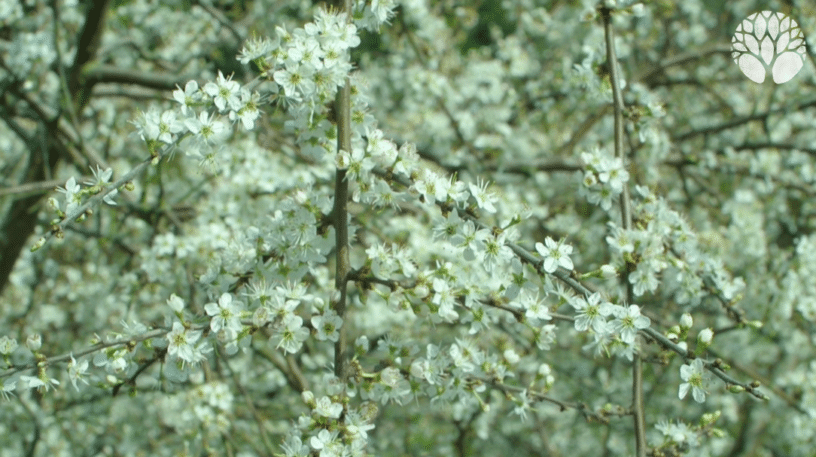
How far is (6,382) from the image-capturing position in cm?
191

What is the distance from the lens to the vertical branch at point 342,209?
6.74 feet

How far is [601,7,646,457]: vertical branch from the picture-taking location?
2.25 metres

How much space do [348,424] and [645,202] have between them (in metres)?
1.41

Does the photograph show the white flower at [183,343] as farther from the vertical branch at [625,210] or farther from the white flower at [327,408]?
the vertical branch at [625,210]

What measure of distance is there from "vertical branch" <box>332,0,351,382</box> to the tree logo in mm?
3431

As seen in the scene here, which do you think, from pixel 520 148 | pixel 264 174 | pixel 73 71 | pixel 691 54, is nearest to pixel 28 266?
pixel 73 71

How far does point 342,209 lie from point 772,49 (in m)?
3.85

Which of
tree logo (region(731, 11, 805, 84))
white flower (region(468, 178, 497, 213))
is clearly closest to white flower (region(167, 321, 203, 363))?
white flower (region(468, 178, 497, 213))

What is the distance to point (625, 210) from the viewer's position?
8.39ft

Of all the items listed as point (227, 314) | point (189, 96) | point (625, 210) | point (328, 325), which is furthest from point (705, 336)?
point (189, 96)

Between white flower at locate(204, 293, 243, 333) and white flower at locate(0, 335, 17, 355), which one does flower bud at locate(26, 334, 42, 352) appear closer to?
white flower at locate(0, 335, 17, 355)

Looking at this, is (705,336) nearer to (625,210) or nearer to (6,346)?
(625,210)

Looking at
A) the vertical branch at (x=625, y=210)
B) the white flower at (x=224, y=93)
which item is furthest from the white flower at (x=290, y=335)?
the vertical branch at (x=625, y=210)

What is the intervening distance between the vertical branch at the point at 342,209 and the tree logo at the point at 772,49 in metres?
3.43
